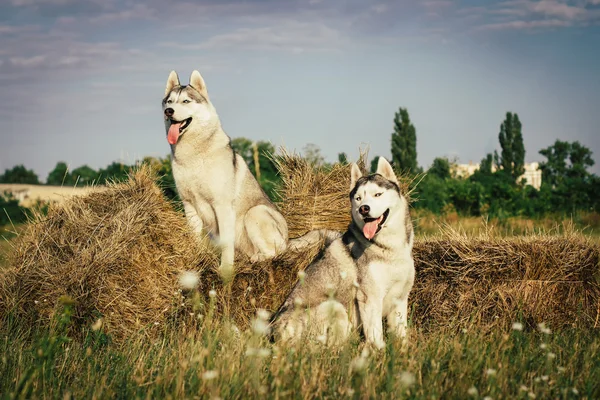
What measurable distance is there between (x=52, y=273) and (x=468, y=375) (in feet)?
13.8

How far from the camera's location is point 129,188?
7.11m

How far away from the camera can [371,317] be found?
220 inches

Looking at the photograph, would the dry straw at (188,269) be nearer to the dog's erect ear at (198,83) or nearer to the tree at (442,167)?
the dog's erect ear at (198,83)

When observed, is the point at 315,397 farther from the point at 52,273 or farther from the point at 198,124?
the point at 198,124

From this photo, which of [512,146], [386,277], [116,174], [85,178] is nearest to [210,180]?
[386,277]

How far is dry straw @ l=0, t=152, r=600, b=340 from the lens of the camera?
6098mm

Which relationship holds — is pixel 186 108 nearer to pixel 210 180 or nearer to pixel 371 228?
pixel 210 180

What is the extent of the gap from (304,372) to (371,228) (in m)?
1.97

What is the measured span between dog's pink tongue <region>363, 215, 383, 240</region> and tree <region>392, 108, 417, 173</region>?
40408 mm

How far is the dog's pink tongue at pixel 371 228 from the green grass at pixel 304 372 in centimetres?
102

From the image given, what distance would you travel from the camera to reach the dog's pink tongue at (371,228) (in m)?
5.59

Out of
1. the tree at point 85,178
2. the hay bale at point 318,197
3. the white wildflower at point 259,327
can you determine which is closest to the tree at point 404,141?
the tree at point 85,178

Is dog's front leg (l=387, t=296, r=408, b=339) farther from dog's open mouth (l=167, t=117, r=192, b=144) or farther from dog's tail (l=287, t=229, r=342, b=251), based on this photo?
dog's open mouth (l=167, t=117, r=192, b=144)

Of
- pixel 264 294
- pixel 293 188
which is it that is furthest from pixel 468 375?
pixel 293 188
